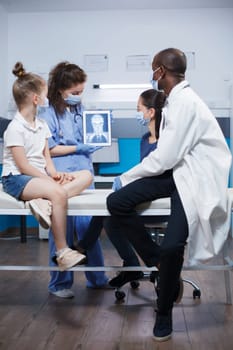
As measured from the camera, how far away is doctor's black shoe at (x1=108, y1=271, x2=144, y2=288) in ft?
8.63

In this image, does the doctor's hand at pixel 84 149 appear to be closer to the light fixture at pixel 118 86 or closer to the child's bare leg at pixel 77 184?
the child's bare leg at pixel 77 184

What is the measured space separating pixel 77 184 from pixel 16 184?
280 millimetres

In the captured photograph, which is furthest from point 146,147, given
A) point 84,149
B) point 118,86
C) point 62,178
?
point 118,86

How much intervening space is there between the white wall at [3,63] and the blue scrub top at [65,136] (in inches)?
99.4

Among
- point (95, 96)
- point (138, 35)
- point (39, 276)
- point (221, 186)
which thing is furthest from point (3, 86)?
point (221, 186)

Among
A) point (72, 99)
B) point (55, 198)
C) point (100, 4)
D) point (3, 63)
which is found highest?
point (100, 4)

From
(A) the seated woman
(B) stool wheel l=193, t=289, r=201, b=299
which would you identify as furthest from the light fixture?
(B) stool wheel l=193, t=289, r=201, b=299

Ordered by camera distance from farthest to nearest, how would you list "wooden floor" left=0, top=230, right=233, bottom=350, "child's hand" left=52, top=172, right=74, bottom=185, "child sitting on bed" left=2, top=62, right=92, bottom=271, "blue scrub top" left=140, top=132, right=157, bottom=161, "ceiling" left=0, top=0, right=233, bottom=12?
"ceiling" left=0, top=0, right=233, bottom=12, "blue scrub top" left=140, top=132, right=157, bottom=161, "child's hand" left=52, top=172, right=74, bottom=185, "child sitting on bed" left=2, top=62, right=92, bottom=271, "wooden floor" left=0, top=230, right=233, bottom=350

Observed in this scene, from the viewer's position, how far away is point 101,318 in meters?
2.26

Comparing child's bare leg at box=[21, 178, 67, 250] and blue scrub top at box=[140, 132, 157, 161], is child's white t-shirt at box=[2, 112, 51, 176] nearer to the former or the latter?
child's bare leg at box=[21, 178, 67, 250]

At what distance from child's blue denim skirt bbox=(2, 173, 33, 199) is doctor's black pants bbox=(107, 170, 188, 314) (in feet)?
1.33

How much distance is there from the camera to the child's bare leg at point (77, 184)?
2318 mm

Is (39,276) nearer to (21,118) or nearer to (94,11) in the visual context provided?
(21,118)

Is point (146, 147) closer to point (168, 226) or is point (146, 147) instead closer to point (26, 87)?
point (26, 87)
